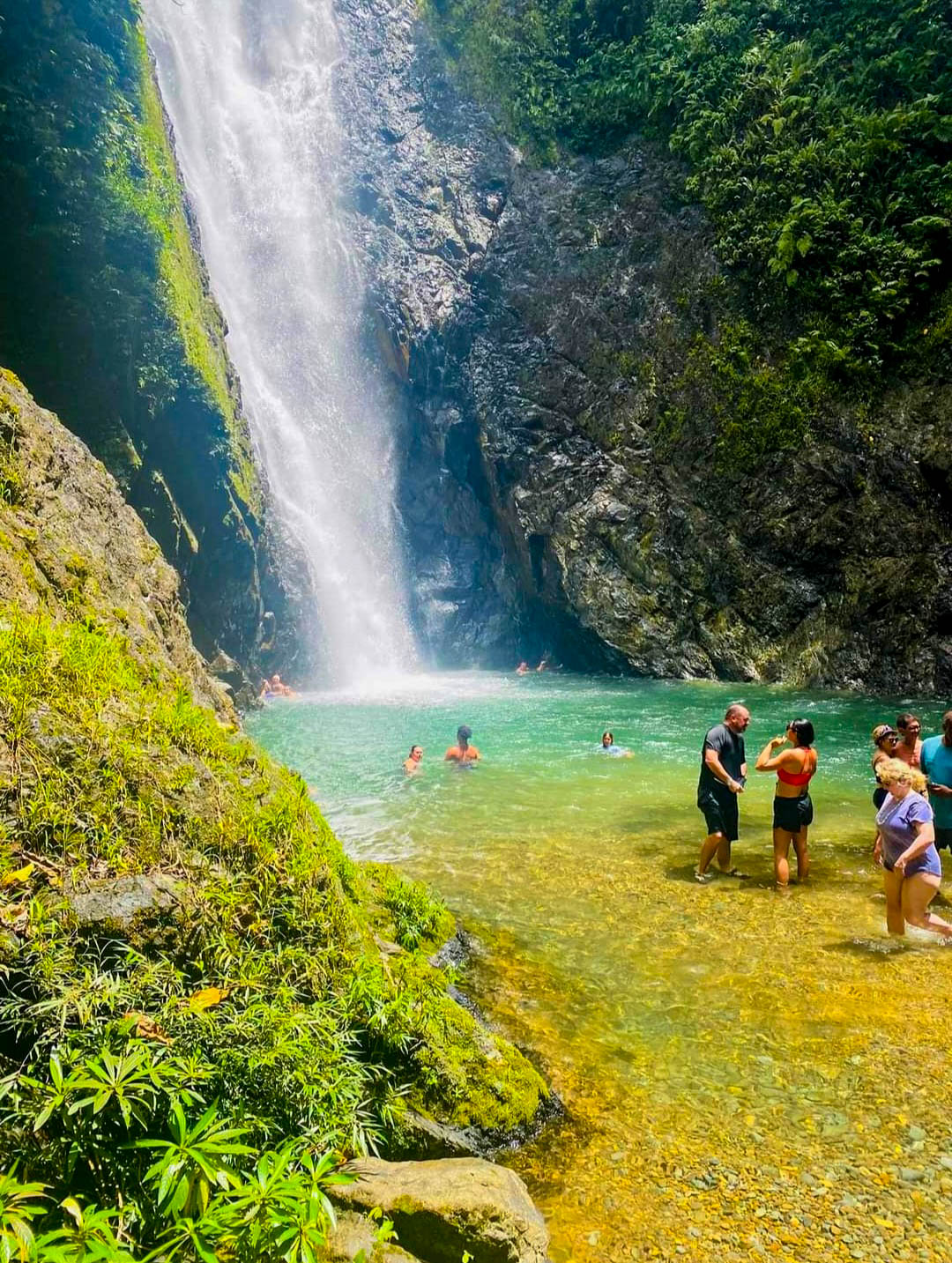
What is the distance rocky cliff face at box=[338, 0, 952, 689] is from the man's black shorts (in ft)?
50.4

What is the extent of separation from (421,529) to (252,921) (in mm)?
32604

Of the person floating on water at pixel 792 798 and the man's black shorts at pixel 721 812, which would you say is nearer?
the person floating on water at pixel 792 798

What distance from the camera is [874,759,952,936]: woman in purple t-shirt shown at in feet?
18.2

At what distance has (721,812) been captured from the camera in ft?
23.9

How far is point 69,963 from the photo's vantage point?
110 inches

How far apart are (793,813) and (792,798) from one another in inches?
5.7

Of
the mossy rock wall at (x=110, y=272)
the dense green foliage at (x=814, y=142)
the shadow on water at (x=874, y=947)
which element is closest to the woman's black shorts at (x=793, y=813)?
the shadow on water at (x=874, y=947)

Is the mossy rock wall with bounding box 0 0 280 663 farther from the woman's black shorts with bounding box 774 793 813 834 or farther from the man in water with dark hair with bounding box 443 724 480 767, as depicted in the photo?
the woman's black shorts with bounding box 774 793 813 834

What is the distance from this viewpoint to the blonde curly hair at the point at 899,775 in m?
5.72

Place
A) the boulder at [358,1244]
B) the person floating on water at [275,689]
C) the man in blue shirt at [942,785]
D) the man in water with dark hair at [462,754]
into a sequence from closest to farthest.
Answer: the boulder at [358,1244]
the man in blue shirt at [942,785]
the man in water with dark hair at [462,754]
the person floating on water at [275,689]

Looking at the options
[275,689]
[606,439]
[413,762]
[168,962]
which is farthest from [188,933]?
[606,439]

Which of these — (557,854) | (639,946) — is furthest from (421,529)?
(639,946)

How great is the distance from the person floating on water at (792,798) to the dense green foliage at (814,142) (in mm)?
18926

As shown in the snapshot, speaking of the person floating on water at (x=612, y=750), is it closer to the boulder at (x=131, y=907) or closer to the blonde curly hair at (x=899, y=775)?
the blonde curly hair at (x=899, y=775)
